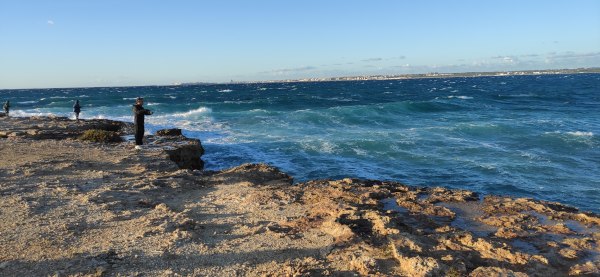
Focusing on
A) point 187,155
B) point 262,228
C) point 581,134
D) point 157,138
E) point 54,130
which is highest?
point 54,130

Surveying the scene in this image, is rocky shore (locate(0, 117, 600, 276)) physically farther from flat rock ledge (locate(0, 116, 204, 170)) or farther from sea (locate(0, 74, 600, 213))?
sea (locate(0, 74, 600, 213))

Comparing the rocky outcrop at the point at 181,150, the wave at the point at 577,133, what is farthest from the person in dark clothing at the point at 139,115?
the wave at the point at 577,133

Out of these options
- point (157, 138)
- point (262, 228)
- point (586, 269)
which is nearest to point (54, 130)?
point (157, 138)

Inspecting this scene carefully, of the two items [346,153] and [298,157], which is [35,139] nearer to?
[298,157]

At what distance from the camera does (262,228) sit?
6.20 metres

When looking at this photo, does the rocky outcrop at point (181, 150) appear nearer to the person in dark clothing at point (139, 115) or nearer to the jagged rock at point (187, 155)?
the jagged rock at point (187, 155)

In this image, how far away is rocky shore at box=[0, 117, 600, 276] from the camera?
4.93m

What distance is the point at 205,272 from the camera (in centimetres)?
477

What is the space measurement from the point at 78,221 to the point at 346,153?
11.5m

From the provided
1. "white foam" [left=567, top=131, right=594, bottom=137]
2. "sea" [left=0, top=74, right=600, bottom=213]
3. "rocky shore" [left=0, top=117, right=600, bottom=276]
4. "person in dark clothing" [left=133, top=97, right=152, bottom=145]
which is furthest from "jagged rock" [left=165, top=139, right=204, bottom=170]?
"white foam" [left=567, top=131, right=594, bottom=137]

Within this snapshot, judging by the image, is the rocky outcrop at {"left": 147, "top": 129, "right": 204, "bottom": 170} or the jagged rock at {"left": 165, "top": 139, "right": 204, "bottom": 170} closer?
the jagged rock at {"left": 165, "top": 139, "right": 204, "bottom": 170}

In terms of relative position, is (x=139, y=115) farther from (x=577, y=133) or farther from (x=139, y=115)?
(x=577, y=133)

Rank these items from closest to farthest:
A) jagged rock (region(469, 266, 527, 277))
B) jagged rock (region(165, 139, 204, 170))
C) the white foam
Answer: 1. jagged rock (region(469, 266, 527, 277))
2. jagged rock (region(165, 139, 204, 170))
3. the white foam

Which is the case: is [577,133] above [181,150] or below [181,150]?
below
